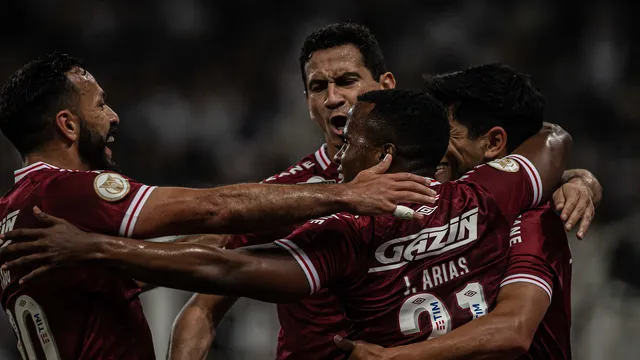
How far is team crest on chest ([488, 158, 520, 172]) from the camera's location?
122 inches

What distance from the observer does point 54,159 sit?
10.3 feet

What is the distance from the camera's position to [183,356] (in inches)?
151

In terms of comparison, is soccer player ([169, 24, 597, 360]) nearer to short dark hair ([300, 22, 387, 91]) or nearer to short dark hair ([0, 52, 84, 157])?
short dark hair ([300, 22, 387, 91])

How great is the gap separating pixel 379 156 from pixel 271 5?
5957 millimetres

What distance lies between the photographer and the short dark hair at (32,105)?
3121 mm

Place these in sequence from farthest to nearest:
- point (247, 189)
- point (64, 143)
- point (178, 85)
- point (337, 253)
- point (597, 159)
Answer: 1. point (178, 85)
2. point (597, 159)
3. point (64, 143)
4. point (247, 189)
5. point (337, 253)

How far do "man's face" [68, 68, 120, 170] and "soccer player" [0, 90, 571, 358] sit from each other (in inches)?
23.0

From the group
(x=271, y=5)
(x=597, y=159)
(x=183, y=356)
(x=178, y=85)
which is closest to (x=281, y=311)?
(x=183, y=356)

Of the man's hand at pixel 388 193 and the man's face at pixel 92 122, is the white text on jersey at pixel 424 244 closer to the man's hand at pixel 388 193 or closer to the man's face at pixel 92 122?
the man's hand at pixel 388 193

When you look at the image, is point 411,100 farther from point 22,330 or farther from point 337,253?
point 22,330

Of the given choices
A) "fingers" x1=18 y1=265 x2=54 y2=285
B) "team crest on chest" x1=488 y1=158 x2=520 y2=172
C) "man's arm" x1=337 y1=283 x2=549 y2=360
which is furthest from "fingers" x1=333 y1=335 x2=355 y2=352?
"fingers" x1=18 y1=265 x2=54 y2=285

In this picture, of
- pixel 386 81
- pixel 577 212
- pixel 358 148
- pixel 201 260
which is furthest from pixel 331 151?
pixel 201 260

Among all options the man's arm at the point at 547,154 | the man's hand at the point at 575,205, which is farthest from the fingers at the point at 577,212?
the man's arm at the point at 547,154

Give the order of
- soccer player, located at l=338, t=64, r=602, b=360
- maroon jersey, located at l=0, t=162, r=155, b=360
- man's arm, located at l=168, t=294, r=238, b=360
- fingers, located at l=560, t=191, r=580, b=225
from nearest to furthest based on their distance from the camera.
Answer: soccer player, located at l=338, t=64, r=602, b=360 < maroon jersey, located at l=0, t=162, r=155, b=360 < fingers, located at l=560, t=191, r=580, b=225 < man's arm, located at l=168, t=294, r=238, b=360
